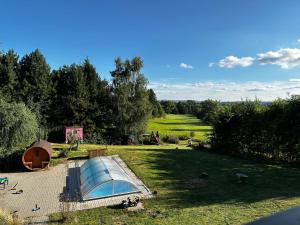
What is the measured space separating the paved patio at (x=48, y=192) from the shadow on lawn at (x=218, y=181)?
1.78 meters

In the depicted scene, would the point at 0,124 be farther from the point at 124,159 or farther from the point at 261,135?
the point at 261,135

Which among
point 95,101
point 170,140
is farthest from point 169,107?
point 95,101

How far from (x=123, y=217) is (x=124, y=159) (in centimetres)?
1259

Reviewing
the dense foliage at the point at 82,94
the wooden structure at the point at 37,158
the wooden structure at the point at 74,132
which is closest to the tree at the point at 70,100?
the dense foliage at the point at 82,94

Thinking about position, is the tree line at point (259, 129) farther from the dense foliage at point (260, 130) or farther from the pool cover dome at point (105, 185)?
the pool cover dome at point (105, 185)

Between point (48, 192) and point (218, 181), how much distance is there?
9.71m

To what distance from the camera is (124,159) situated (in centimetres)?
2498

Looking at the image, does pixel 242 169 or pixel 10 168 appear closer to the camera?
pixel 242 169

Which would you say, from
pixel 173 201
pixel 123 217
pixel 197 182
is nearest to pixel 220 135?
pixel 197 182

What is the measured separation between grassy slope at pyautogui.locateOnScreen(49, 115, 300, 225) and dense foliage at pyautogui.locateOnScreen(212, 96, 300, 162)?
10.1 feet

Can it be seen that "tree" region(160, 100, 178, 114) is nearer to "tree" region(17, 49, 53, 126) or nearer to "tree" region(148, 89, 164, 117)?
"tree" region(148, 89, 164, 117)

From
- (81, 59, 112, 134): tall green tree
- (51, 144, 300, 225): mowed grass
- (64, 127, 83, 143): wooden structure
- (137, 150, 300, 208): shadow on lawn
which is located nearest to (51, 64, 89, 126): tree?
(81, 59, 112, 134): tall green tree

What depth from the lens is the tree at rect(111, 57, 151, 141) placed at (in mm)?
43969

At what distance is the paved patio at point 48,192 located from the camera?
1466cm
